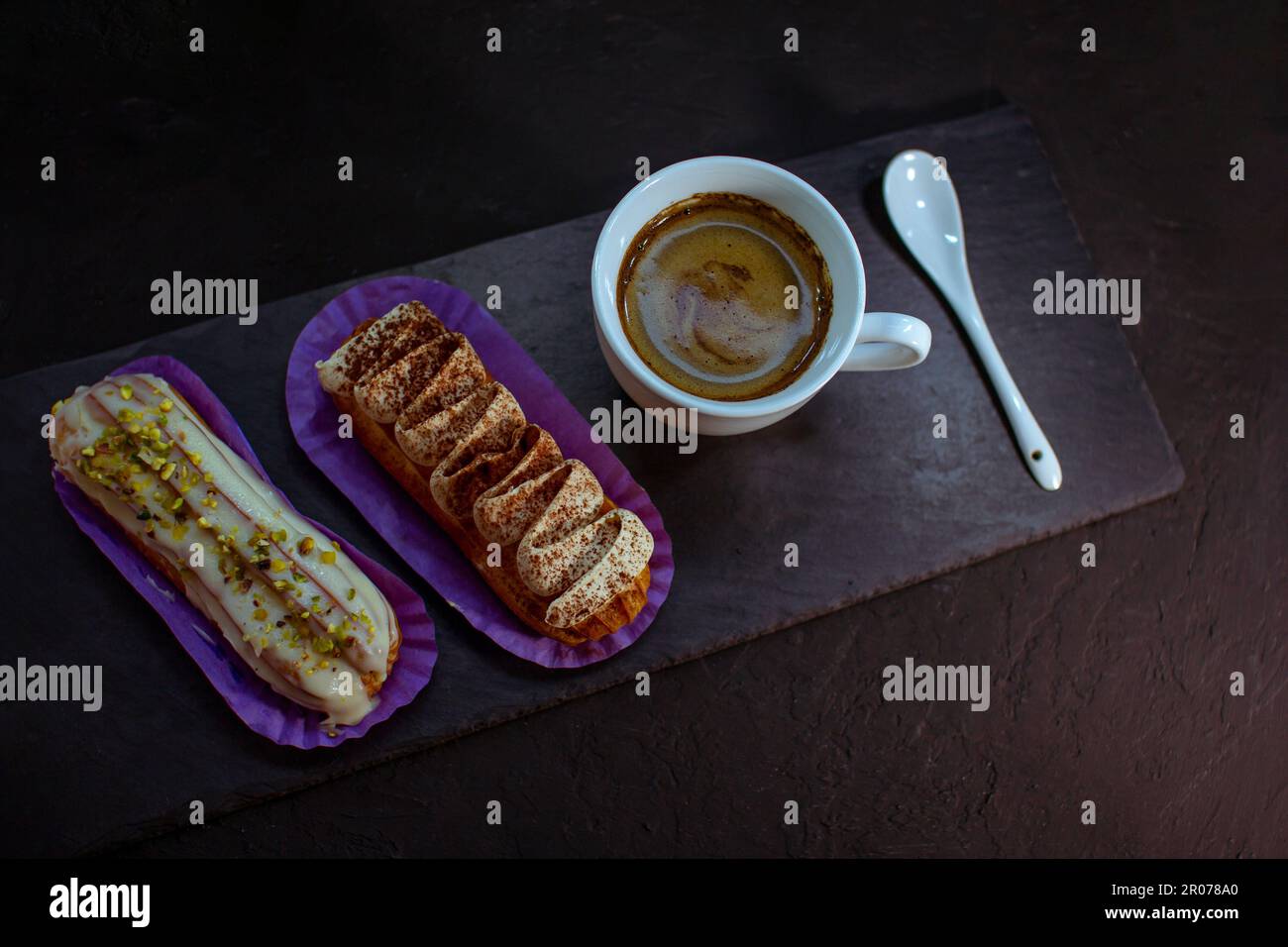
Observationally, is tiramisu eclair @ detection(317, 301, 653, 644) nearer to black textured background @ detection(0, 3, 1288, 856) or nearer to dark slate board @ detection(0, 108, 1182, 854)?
dark slate board @ detection(0, 108, 1182, 854)

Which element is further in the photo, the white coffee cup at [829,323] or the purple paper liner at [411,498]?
the purple paper liner at [411,498]

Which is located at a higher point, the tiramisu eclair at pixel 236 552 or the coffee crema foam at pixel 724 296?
the coffee crema foam at pixel 724 296

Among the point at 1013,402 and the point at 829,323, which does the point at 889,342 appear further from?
the point at 1013,402

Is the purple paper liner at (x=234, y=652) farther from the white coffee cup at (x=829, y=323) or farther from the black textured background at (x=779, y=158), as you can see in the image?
the white coffee cup at (x=829, y=323)

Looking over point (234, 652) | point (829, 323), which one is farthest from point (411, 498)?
point (829, 323)

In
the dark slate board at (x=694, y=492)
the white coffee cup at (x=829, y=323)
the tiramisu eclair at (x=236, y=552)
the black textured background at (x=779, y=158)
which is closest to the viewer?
the white coffee cup at (x=829, y=323)

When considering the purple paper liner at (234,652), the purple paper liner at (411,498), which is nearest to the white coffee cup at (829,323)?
the purple paper liner at (411,498)
